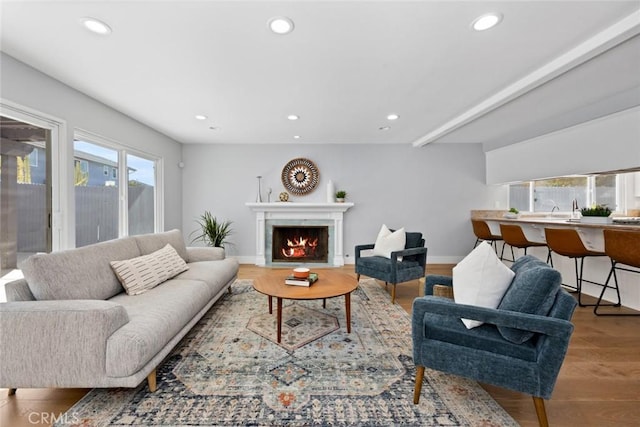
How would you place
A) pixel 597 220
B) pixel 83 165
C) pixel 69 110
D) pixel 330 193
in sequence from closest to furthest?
1. pixel 69 110
2. pixel 83 165
3. pixel 597 220
4. pixel 330 193

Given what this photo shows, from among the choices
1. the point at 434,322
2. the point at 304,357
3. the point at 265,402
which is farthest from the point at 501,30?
the point at 265,402

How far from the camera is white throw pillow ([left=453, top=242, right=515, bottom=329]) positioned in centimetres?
150

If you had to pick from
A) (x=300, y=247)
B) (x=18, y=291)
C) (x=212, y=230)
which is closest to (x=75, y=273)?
(x=18, y=291)

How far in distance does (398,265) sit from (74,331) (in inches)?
114

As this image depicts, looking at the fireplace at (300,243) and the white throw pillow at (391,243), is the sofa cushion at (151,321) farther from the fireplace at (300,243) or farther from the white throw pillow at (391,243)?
the fireplace at (300,243)

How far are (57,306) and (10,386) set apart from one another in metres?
0.49

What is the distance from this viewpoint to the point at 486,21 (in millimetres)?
1714

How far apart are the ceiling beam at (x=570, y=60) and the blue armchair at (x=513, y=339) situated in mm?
1765

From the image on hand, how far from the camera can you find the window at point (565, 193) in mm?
4492

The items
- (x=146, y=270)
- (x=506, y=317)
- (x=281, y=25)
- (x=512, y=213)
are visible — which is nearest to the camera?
(x=506, y=317)

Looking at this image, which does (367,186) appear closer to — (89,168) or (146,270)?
(146,270)

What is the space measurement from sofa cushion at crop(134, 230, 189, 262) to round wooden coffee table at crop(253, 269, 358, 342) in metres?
1.22

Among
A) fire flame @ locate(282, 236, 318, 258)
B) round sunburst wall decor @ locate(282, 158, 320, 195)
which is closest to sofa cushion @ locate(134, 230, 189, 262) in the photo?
fire flame @ locate(282, 236, 318, 258)

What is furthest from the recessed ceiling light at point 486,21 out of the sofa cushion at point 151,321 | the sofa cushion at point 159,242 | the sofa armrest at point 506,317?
the sofa cushion at point 159,242
